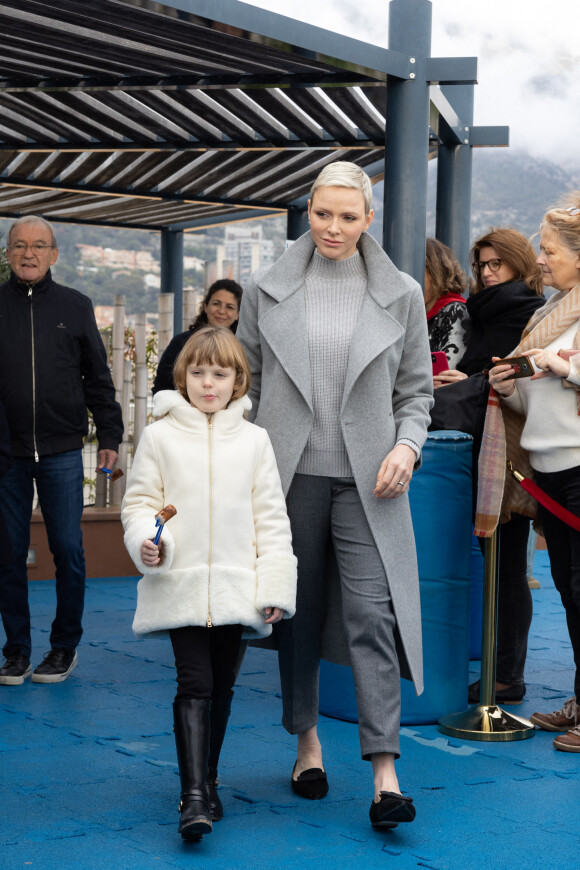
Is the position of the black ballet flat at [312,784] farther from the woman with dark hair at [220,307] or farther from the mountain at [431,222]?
the mountain at [431,222]

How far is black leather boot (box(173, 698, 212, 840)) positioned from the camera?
291cm

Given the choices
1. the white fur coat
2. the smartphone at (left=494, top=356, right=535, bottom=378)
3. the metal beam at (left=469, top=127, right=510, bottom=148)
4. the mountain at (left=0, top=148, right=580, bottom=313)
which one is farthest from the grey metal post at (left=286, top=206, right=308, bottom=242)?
the mountain at (left=0, top=148, right=580, bottom=313)

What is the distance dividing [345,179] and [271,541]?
991 millimetres

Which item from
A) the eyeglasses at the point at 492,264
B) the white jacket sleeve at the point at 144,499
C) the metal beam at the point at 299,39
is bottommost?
the white jacket sleeve at the point at 144,499

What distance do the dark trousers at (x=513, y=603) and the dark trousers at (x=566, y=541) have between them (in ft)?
1.45

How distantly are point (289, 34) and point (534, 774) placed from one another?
2.74 metres

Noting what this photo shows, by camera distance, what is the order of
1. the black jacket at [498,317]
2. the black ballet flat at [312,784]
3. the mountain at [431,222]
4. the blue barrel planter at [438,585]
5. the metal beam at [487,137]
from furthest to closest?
the mountain at [431,222]
the metal beam at [487,137]
the black jacket at [498,317]
the blue barrel planter at [438,585]
the black ballet flat at [312,784]

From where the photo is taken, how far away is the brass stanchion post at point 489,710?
4.03 m

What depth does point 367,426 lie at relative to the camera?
10.5 feet

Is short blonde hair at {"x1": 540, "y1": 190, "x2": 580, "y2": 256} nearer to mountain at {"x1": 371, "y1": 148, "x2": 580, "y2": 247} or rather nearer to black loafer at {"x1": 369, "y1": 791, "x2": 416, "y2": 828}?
black loafer at {"x1": 369, "y1": 791, "x2": 416, "y2": 828}

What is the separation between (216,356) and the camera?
10.3ft

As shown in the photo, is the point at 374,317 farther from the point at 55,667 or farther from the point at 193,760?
the point at 55,667

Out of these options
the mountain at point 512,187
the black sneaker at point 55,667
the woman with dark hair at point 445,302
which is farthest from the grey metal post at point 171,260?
the mountain at point 512,187

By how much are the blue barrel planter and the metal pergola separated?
1102 millimetres
